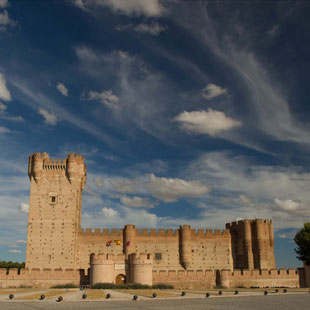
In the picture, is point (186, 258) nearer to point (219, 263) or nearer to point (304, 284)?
point (219, 263)

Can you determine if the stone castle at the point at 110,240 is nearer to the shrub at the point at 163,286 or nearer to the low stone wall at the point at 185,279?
the low stone wall at the point at 185,279

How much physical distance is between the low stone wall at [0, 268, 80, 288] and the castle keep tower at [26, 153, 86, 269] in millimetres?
4584

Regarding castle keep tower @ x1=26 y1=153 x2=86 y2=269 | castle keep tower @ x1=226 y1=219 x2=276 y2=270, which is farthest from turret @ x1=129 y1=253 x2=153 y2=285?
castle keep tower @ x1=226 y1=219 x2=276 y2=270

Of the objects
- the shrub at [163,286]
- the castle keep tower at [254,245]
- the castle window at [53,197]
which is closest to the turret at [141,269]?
the shrub at [163,286]

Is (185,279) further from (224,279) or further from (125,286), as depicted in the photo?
(125,286)

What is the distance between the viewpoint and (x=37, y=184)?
143 feet

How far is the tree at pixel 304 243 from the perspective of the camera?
37.6 meters

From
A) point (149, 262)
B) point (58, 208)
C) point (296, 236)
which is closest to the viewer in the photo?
point (149, 262)

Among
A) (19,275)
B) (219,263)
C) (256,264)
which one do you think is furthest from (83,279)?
(256,264)

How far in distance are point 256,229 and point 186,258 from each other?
29.2 feet

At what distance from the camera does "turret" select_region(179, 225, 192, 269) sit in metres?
43.6

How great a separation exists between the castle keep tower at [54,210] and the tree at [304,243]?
23.9 metres

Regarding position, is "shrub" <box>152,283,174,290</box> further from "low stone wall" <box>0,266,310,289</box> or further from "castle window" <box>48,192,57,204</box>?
"castle window" <box>48,192,57,204</box>

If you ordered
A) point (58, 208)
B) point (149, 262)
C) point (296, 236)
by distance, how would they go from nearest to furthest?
point (149, 262) < point (296, 236) < point (58, 208)
